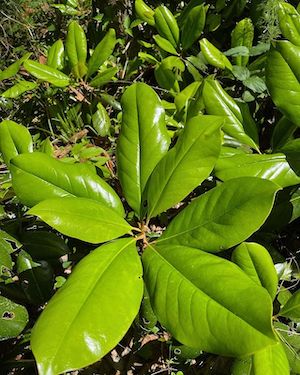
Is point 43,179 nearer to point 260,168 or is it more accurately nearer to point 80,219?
point 80,219

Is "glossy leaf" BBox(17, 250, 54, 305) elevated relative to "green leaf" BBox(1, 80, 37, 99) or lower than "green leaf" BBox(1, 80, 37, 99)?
lower

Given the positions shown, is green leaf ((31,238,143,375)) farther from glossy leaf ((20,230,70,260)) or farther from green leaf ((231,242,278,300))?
glossy leaf ((20,230,70,260))

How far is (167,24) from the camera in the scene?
77.2 inches

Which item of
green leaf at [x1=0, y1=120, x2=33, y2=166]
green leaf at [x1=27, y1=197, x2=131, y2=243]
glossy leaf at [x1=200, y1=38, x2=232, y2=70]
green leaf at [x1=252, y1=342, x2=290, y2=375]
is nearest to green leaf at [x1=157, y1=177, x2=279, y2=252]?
green leaf at [x1=27, y1=197, x2=131, y2=243]

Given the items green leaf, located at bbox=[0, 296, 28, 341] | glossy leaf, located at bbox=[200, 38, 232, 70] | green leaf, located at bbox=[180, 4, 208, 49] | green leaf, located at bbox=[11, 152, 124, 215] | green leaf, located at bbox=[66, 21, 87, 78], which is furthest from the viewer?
Answer: green leaf, located at bbox=[66, 21, 87, 78]

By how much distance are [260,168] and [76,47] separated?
1.11m

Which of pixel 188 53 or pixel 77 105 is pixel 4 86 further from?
pixel 188 53

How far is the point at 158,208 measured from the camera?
1170 mm

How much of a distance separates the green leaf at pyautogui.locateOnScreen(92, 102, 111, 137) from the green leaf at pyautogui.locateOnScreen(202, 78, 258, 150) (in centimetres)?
84

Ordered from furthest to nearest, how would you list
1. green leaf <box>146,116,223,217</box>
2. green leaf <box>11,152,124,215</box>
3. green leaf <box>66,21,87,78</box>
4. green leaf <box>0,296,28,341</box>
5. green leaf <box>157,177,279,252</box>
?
green leaf <box>66,21,87,78</box>
green leaf <box>0,296,28,341</box>
green leaf <box>11,152,124,215</box>
green leaf <box>146,116,223,217</box>
green leaf <box>157,177,279,252</box>

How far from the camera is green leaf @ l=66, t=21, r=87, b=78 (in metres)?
2.00

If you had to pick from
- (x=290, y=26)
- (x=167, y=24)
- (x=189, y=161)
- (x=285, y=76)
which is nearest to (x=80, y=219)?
(x=189, y=161)

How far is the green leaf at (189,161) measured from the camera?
1113mm

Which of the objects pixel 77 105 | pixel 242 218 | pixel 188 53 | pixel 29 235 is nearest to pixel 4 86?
pixel 77 105
